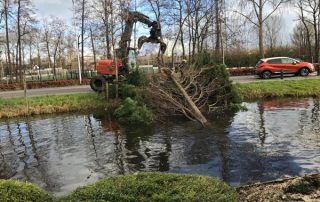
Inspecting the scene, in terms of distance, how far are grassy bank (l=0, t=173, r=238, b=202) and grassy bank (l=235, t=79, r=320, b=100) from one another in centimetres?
1933

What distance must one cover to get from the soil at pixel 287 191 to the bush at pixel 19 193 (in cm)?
291

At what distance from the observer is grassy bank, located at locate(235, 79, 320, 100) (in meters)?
24.9

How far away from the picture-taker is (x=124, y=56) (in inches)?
1036

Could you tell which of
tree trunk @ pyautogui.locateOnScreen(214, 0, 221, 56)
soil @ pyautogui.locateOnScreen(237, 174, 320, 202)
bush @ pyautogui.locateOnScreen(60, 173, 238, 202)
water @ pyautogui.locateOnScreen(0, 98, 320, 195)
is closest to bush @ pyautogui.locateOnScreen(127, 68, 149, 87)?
water @ pyautogui.locateOnScreen(0, 98, 320, 195)

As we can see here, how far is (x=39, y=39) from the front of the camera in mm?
55812

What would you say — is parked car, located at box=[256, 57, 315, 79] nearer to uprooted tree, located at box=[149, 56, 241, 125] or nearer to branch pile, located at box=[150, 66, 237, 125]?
uprooted tree, located at box=[149, 56, 241, 125]

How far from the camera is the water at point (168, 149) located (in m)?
10.1

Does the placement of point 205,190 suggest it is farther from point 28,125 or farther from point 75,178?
point 28,125

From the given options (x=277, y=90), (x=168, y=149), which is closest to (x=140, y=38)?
(x=277, y=90)

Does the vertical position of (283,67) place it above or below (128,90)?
above

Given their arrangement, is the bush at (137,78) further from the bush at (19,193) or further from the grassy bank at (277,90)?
the bush at (19,193)

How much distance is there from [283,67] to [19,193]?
29999 mm

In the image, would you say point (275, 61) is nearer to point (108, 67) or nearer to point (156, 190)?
point (108, 67)

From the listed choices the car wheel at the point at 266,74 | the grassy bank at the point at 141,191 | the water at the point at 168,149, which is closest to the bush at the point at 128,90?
the water at the point at 168,149
